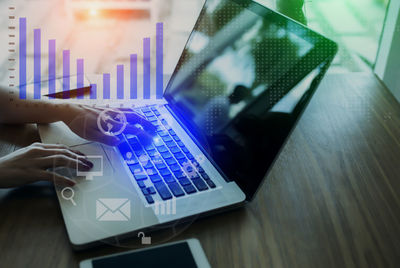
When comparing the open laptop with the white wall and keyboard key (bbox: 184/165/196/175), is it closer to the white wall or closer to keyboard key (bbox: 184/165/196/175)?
keyboard key (bbox: 184/165/196/175)

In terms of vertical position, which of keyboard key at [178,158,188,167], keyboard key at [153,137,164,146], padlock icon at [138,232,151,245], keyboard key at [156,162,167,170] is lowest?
padlock icon at [138,232,151,245]

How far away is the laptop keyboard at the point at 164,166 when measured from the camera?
23.9 inches

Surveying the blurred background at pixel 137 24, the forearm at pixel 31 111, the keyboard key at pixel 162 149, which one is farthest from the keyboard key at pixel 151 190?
the blurred background at pixel 137 24

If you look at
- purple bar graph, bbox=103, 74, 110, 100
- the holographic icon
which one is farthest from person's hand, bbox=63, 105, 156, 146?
purple bar graph, bbox=103, 74, 110, 100

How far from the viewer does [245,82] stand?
2.16 feet

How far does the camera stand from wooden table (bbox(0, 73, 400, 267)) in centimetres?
54

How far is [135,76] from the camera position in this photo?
3.21ft

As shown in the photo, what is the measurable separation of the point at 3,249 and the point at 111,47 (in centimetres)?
154

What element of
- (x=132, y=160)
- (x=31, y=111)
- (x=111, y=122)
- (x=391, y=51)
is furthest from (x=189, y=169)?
(x=391, y=51)

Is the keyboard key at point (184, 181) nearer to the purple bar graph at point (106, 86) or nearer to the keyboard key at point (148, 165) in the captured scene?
the keyboard key at point (148, 165)

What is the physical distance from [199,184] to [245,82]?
0.19 m

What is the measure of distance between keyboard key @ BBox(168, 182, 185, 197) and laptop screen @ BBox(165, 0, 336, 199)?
3.3 inches

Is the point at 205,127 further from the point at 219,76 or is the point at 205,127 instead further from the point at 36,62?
the point at 36,62

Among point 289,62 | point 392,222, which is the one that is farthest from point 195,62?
point 392,222
